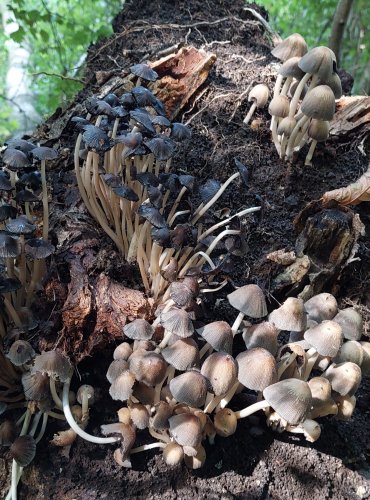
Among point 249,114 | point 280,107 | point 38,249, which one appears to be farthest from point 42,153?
point 249,114

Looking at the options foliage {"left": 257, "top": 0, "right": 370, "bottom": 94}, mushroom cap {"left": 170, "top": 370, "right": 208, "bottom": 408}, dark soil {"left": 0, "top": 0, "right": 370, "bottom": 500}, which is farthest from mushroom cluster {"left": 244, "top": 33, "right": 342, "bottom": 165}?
foliage {"left": 257, "top": 0, "right": 370, "bottom": 94}

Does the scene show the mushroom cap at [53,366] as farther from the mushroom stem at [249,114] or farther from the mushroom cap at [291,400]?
the mushroom stem at [249,114]

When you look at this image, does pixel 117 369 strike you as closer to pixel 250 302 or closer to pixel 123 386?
pixel 123 386

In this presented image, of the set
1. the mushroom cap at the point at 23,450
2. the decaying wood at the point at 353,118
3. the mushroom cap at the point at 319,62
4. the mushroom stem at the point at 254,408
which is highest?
the mushroom cap at the point at 319,62

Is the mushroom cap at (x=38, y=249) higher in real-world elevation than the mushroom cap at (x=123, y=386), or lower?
higher

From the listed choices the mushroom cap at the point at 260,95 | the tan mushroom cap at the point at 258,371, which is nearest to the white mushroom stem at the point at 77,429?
the tan mushroom cap at the point at 258,371

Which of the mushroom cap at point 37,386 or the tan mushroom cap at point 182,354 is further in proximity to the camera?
the mushroom cap at point 37,386

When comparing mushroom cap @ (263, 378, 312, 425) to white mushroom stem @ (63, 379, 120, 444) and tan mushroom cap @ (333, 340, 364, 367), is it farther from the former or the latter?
white mushroom stem @ (63, 379, 120, 444)
